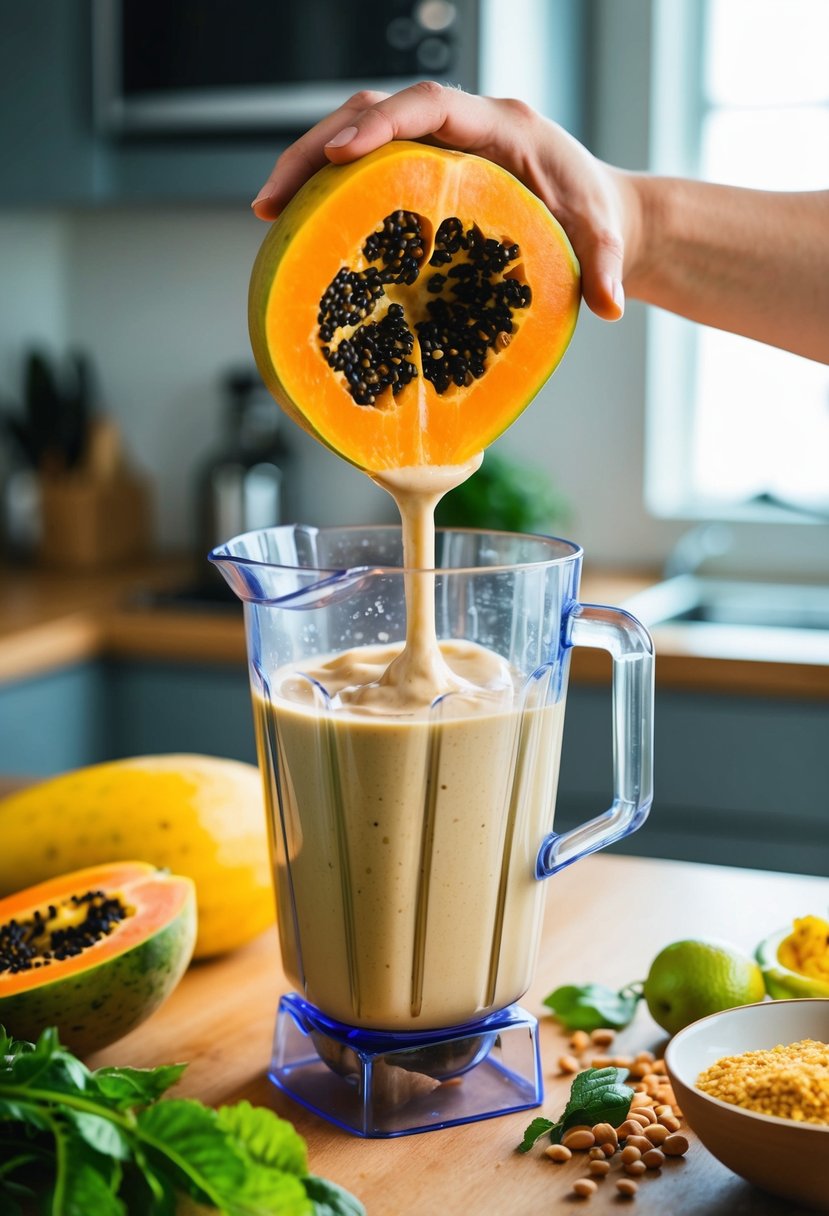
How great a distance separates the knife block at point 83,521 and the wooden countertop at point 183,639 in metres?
0.10

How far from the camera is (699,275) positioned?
1.14 m

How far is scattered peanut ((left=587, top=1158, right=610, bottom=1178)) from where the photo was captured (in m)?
0.71

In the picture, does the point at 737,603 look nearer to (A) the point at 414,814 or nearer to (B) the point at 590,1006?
(B) the point at 590,1006

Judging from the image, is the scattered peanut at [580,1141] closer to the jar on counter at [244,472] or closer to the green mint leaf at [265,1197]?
the green mint leaf at [265,1197]

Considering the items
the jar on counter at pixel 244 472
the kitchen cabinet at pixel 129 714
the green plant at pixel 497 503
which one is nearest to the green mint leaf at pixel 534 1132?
the kitchen cabinet at pixel 129 714

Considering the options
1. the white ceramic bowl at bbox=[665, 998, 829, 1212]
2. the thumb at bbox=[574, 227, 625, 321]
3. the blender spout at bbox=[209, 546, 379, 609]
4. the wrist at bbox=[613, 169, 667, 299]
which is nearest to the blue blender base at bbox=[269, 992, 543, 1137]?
the white ceramic bowl at bbox=[665, 998, 829, 1212]

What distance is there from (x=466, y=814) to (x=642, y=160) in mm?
1982

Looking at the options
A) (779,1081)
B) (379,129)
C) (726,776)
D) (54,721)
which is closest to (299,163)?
(379,129)

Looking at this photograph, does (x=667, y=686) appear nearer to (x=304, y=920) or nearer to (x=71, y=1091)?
(x=304, y=920)

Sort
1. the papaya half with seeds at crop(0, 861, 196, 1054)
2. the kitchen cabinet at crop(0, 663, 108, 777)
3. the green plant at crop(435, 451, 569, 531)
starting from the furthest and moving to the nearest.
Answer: the green plant at crop(435, 451, 569, 531) < the kitchen cabinet at crop(0, 663, 108, 777) < the papaya half with seeds at crop(0, 861, 196, 1054)

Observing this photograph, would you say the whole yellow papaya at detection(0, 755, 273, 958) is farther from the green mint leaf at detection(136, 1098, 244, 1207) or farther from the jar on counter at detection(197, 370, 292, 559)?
the jar on counter at detection(197, 370, 292, 559)

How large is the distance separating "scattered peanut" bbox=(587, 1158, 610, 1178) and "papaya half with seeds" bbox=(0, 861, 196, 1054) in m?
0.27

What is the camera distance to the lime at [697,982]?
2.74ft

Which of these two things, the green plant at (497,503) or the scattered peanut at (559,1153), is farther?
the green plant at (497,503)
